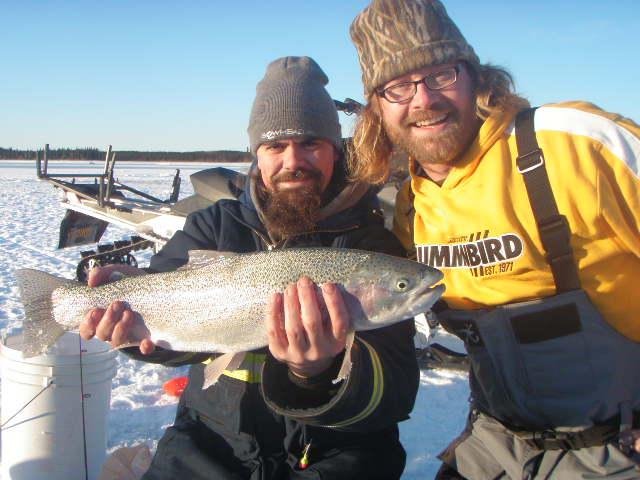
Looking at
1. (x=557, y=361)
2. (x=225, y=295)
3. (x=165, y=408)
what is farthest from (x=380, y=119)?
(x=165, y=408)

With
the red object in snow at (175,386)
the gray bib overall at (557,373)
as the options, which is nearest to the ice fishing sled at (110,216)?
the red object in snow at (175,386)

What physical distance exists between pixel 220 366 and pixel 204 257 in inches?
22.4

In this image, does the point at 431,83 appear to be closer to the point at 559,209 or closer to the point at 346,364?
the point at 559,209

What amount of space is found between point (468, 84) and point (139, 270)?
7.10ft

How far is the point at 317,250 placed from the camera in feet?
9.13

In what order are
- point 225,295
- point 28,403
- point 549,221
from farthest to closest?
point 28,403 < point 225,295 < point 549,221

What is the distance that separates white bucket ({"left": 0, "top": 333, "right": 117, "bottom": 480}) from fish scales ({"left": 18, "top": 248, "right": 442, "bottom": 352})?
0.49 m

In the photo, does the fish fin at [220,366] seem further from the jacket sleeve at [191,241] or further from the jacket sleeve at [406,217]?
the jacket sleeve at [406,217]

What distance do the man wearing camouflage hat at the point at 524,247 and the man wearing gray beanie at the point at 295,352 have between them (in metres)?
0.43

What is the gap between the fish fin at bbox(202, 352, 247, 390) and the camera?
2.88 metres

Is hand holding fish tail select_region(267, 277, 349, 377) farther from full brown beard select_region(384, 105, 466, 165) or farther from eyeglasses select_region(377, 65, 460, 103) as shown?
eyeglasses select_region(377, 65, 460, 103)

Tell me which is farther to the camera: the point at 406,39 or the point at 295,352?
the point at 406,39

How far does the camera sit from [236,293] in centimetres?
292

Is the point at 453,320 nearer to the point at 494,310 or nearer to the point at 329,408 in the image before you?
the point at 494,310
